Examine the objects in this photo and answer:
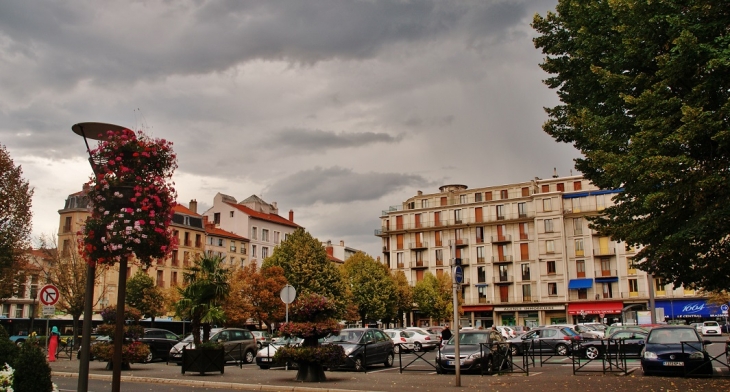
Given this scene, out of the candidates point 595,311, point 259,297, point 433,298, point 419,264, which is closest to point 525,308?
point 595,311

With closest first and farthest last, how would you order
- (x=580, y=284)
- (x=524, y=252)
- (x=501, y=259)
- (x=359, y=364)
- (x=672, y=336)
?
(x=672, y=336), (x=359, y=364), (x=580, y=284), (x=524, y=252), (x=501, y=259)

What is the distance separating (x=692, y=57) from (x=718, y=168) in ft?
7.55

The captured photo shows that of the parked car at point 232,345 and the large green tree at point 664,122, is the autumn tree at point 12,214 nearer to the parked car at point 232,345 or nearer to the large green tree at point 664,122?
the parked car at point 232,345

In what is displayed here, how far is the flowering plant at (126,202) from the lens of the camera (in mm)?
9797

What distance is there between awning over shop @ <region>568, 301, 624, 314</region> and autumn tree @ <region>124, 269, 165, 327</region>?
45.2m

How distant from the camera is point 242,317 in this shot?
48625mm

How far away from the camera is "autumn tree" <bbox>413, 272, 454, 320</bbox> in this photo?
7025 centimetres

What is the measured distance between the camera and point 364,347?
71.5 feet

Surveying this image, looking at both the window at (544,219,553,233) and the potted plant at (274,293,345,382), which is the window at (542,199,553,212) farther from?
the potted plant at (274,293,345,382)

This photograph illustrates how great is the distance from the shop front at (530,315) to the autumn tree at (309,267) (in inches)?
1135

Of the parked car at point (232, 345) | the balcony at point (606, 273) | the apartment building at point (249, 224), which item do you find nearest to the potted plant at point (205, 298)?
the parked car at point (232, 345)

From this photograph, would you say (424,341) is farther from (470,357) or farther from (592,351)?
(470,357)

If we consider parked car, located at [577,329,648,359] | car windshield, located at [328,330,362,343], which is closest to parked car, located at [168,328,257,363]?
car windshield, located at [328,330,362,343]

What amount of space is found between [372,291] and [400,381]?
137ft
